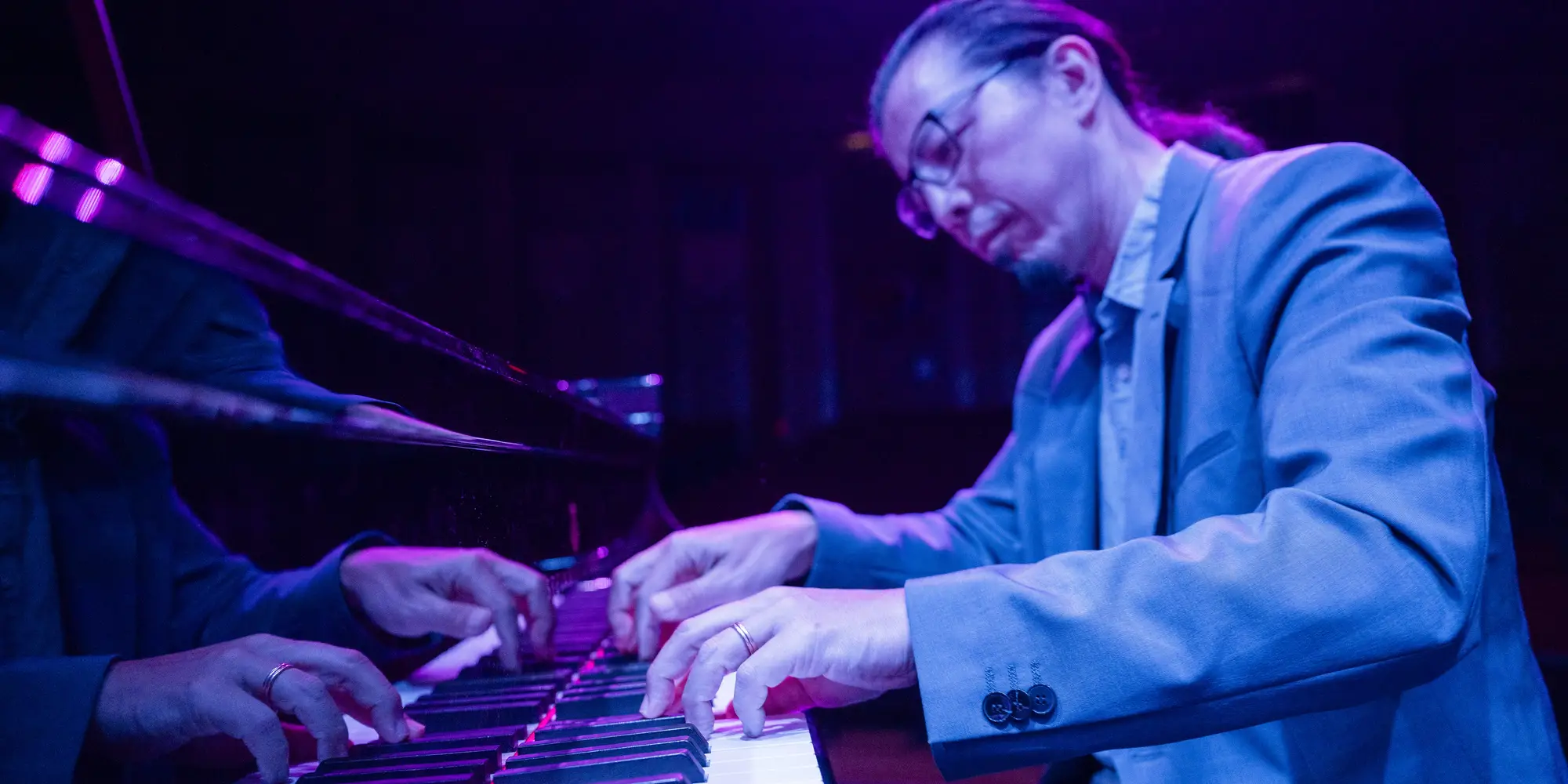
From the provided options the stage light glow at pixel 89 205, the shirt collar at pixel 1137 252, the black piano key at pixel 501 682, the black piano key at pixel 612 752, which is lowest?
the black piano key at pixel 612 752

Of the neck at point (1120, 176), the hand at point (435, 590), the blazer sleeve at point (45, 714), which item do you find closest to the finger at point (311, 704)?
the blazer sleeve at point (45, 714)

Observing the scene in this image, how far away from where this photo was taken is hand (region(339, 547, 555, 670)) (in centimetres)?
104

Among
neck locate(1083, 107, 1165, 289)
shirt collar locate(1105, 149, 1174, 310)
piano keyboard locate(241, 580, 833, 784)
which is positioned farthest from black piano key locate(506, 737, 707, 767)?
neck locate(1083, 107, 1165, 289)

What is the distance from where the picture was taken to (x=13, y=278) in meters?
0.53

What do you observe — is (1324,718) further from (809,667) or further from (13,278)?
(13,278)

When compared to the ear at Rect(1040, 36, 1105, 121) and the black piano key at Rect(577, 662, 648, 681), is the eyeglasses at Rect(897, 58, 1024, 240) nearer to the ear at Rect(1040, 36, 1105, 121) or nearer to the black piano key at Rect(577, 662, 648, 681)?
the ear at Rect(1040, 36, 1105, 121)

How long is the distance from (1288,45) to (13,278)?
9.27m

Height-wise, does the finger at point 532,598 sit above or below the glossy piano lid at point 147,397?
below

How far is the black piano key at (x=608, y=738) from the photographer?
92 centimetres

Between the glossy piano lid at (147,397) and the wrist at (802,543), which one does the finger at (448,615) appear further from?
the wrist at (802,543)

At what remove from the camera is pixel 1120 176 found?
5.60 feet

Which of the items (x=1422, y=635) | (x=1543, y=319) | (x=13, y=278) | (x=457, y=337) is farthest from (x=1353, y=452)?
(x=1543, y=319)

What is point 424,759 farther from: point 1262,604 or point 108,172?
point 1262,604

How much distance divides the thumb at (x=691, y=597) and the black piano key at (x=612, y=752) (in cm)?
42
